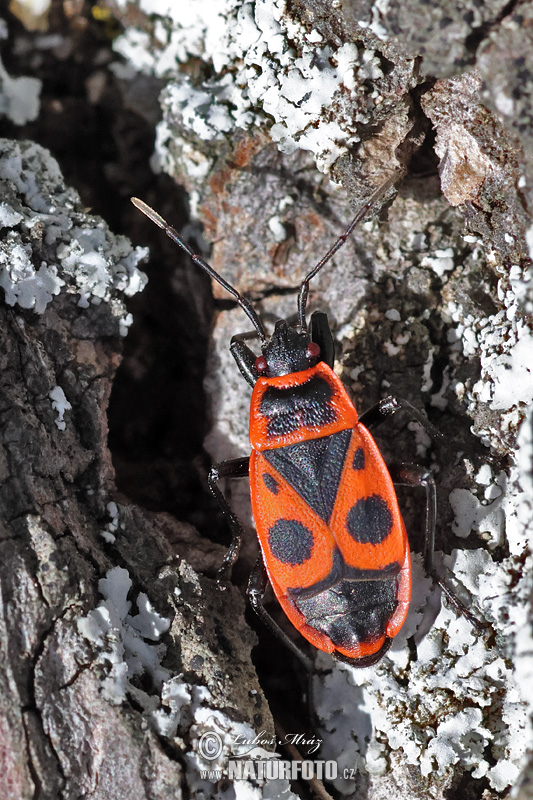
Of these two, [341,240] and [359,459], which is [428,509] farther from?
[341,240]

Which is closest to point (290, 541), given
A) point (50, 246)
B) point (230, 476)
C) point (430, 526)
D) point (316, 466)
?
point (316, 466)

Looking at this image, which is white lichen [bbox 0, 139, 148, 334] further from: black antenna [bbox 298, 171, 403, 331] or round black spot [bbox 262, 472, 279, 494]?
round black spot [bbox 262, 472, 279, 494]

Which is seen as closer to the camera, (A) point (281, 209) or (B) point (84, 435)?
(B) point (84, 435)

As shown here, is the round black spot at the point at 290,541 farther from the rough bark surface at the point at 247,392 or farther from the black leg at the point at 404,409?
the black leg at the point at 404,409

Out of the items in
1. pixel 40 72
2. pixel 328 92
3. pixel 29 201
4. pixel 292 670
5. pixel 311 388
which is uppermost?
pixel 40 72

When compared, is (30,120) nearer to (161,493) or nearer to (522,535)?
(161,493)

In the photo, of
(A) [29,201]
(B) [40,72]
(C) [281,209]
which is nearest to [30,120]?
(B) [40,72]

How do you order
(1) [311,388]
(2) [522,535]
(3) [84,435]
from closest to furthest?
(2) [522,535] < (3) [84,435] < (1) [311,388]
